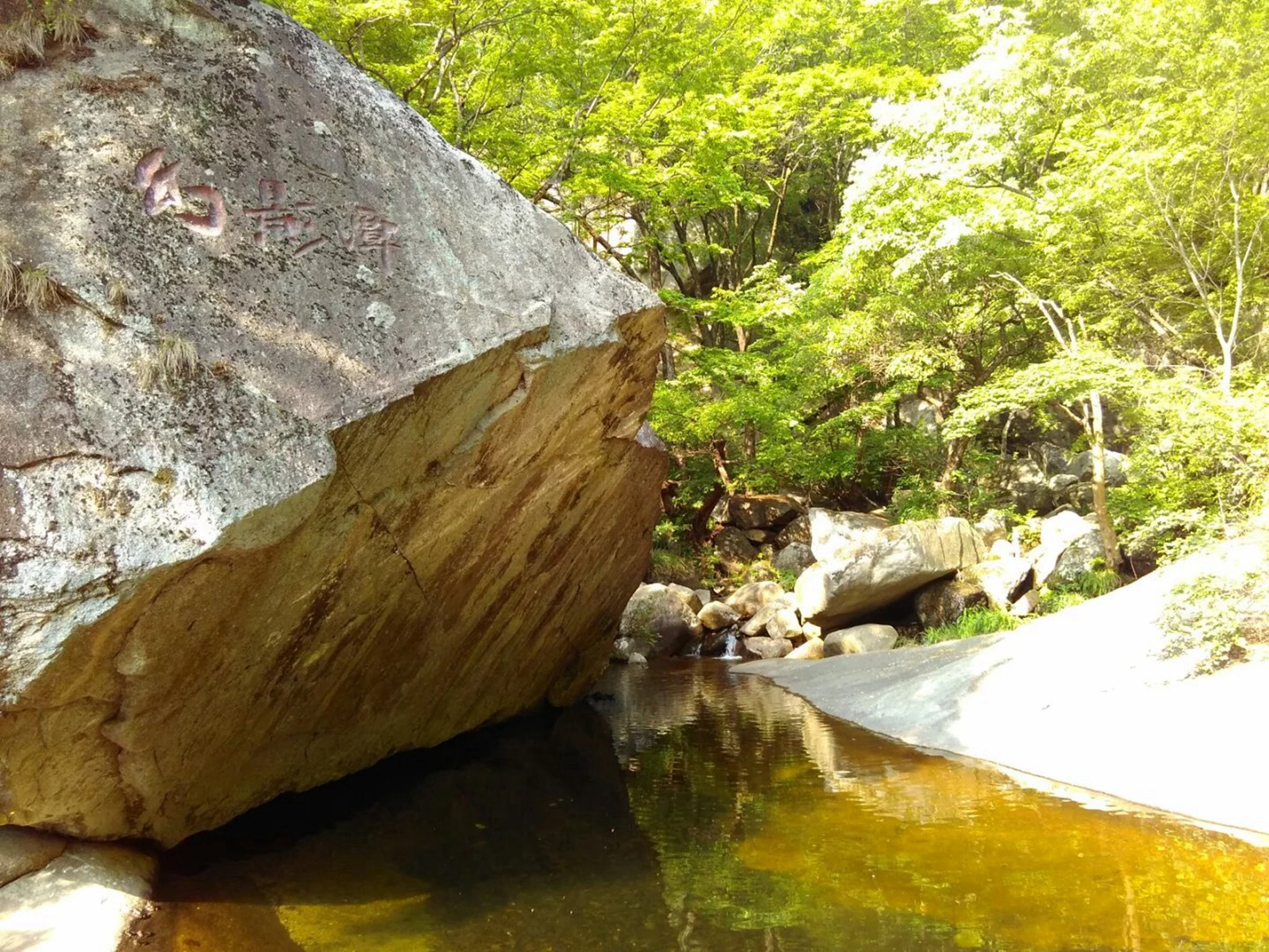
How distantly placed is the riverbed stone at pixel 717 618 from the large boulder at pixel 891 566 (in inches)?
96.8

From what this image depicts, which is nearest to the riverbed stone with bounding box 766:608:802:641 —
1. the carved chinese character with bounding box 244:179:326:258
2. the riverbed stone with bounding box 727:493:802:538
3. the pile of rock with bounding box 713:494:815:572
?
the pile of rock with bounding box 713:494:815:572

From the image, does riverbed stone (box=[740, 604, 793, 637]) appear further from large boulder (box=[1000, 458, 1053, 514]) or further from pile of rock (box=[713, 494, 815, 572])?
large boulder (box=[1000, 458, 1053, 514])

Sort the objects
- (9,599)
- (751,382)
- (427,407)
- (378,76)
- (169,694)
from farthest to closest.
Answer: (751,382), (378,76), (427,407), (169,694), (9,599)

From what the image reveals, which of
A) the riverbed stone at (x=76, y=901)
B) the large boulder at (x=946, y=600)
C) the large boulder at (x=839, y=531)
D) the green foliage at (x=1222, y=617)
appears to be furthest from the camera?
the large boulder at (x=839, y=531)

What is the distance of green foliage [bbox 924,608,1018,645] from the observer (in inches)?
511

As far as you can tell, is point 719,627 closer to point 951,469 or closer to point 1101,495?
point 951,469

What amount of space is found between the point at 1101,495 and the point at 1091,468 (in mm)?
5860

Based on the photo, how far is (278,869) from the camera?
5434 millimetres

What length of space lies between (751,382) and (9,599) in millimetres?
16835

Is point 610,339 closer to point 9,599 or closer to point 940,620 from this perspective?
point 9,599

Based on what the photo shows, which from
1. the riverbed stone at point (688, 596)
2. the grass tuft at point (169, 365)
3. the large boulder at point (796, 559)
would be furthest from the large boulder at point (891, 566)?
the grass tuft at point (169, 365)

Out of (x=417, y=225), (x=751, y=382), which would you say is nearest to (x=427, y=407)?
(x=417, y=225)

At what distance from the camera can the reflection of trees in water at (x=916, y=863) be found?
433 centimetres

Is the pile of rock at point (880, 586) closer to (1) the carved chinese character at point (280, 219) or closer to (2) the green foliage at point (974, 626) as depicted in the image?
(2) the green foliage at point (974, 626)
